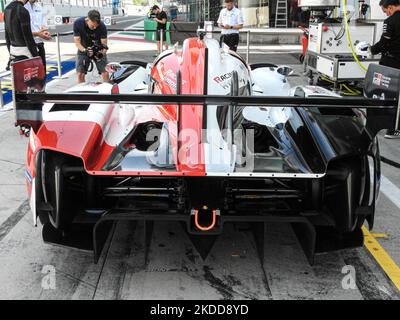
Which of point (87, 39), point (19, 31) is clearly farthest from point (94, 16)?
point (19, 31)

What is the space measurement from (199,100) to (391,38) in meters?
4.71

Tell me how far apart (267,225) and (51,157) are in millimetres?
1794

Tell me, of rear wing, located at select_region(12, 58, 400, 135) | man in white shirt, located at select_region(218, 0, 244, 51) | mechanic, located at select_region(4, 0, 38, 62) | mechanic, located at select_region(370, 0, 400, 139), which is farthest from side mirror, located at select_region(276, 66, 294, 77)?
man in white shirt, located at select_region(218, 0, 244, 51)

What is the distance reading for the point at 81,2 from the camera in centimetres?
7281

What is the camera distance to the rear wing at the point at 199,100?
2.86 m

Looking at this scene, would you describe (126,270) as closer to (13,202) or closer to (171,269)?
(171,269)

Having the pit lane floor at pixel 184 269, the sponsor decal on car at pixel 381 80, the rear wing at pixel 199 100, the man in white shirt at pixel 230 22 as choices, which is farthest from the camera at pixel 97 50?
the sponsor decal on car at pixel 381 80

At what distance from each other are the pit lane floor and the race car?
0.24 meters

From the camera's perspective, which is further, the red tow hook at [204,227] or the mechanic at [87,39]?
the mechanic at [87,39]

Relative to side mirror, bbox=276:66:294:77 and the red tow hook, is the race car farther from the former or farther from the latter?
side mirror, bbox=276:66:294:77

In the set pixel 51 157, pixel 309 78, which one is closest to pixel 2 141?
pixel 51 157

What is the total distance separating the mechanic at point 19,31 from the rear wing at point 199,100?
424cm

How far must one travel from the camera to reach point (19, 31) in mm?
7184

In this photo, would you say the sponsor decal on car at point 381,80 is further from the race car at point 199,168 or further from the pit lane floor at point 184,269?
the pit lane floor at point 184,269
